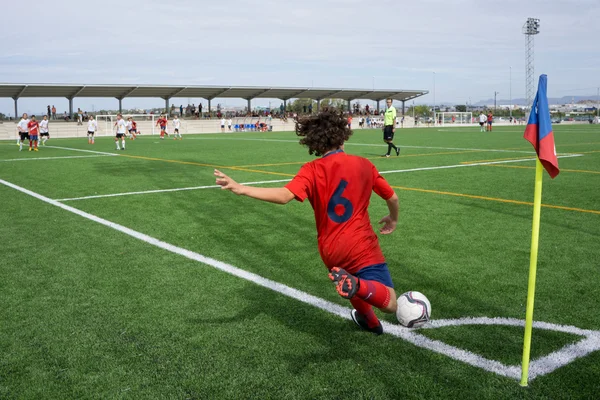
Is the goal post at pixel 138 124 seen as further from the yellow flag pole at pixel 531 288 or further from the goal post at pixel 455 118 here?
the yellow flag pole at pixel 531 288

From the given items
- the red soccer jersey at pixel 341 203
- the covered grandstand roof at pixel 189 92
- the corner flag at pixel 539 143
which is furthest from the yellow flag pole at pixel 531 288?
the covered grandstand roof at pixel 189 92

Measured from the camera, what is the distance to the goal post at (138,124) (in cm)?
5131

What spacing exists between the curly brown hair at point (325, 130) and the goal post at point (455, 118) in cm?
7588

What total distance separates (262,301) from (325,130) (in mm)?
1825

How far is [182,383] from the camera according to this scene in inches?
133

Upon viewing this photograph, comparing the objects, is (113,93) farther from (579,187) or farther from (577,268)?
(577,268)

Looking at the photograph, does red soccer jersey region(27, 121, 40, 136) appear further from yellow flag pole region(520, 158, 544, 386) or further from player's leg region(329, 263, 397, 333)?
yellow flag pole region(520, 158, 544, 386)

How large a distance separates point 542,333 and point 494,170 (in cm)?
1170

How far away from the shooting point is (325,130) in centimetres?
369

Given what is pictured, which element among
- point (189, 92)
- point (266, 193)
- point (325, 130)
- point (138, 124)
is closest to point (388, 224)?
point (325, 130)

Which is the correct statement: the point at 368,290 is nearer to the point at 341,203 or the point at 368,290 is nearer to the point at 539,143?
the point at 341,203

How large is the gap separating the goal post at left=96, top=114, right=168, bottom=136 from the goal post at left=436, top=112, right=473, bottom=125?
131 ft

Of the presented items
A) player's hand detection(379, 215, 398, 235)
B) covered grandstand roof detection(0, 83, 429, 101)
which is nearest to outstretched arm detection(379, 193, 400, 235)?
player's hand detection(379, 215, 398, 235)

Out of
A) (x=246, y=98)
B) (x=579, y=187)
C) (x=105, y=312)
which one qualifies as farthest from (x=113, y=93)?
(x=105, y=312)
